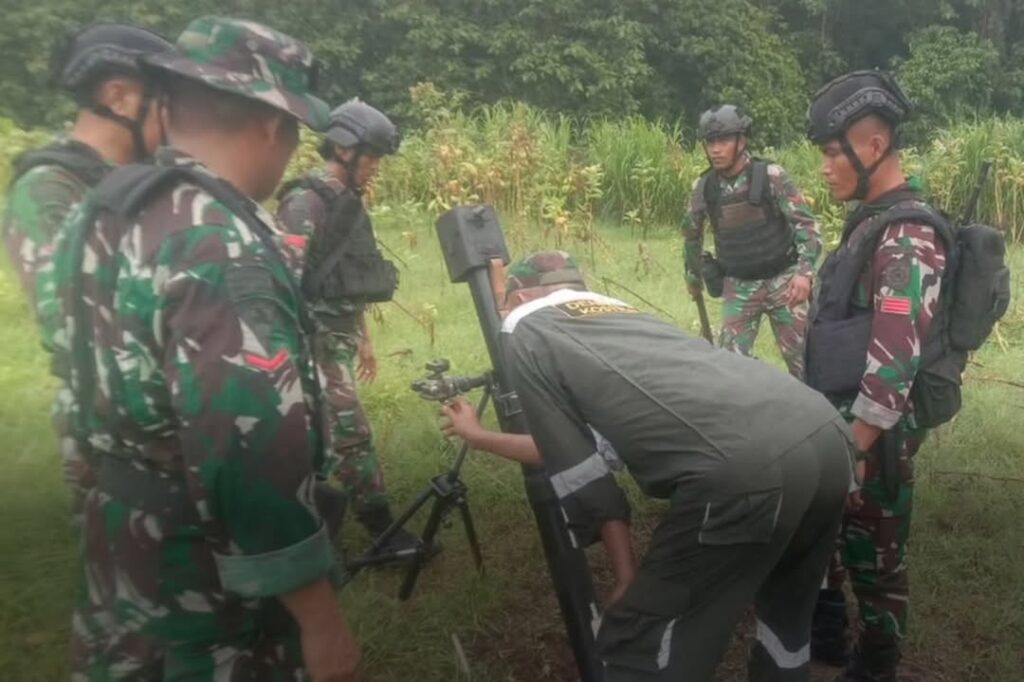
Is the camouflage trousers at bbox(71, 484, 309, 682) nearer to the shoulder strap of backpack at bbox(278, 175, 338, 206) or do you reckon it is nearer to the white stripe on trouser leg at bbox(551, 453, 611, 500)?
the white stripe on trouser leg at bbox(551, 453, 611, 500)

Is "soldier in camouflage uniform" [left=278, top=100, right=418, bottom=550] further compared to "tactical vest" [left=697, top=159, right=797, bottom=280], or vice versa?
"tactical vest" [left=697, top=159, right=797, bottom=280]

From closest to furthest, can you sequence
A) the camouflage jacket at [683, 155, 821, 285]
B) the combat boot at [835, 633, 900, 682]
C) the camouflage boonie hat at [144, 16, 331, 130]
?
the camouflage boonie hat at [144, 16, 331, 130] → the combat boot at [835, 633, 900, 682] → the camouflage jacket at [683, 155, 821, 285]

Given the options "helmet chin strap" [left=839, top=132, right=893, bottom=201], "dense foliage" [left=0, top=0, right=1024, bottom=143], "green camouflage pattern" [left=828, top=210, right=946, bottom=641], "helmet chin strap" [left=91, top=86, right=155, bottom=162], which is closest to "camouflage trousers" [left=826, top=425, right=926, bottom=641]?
"green camouflage pattern" [left=828, top=210, right=946, bottom=641]

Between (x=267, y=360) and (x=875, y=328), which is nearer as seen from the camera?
(x=267, y=360)

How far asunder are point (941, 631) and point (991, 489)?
48.0 inches

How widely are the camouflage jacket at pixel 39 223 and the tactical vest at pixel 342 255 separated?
129cm

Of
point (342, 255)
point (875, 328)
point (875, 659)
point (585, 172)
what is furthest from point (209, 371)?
point (585, 172)

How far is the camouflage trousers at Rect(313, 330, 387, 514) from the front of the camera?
345cm

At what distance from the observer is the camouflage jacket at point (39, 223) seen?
6.40 feet

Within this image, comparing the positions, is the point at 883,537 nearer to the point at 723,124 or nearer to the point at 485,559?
the point at 485,559

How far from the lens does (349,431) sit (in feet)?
11.3

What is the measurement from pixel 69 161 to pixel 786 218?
3511mm

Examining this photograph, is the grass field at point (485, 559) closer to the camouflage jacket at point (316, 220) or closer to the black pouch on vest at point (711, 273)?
the camouflage jacket at point (316, 220)

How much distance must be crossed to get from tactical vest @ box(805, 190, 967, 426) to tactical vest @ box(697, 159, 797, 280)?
2161 mm
